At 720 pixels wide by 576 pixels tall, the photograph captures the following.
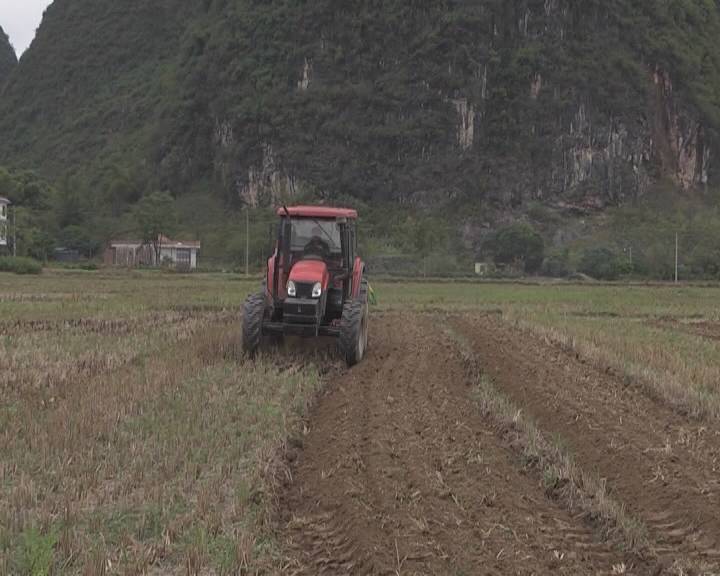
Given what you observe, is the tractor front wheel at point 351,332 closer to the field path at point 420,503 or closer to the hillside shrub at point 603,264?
the field path at point 420,503

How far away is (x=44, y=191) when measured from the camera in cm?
8338

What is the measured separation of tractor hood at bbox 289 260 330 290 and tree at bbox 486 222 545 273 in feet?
195

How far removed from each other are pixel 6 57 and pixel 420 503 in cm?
19378

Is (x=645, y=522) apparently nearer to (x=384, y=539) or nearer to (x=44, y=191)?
(x=384, y=539)

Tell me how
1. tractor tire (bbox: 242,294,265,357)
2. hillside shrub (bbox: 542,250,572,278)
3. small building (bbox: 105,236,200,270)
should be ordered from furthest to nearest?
small building (bbox: 105,236,200,270)
hillside shrub (bbox: 542,250,572,278)
tractor tire (bbox: 242,294,265,357)

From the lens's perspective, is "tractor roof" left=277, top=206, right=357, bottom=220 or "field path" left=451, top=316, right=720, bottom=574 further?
"tractor roof" left=277, top=206, right=357, bottom=220

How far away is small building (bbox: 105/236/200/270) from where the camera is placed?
232 ft

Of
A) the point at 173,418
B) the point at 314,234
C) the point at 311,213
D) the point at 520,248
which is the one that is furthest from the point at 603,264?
the point at 173,418

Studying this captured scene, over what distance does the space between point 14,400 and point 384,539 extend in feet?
16.9

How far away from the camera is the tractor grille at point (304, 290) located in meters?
10.9

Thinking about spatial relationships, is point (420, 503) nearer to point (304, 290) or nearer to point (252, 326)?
point (304, 290)

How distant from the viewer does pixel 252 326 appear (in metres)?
11.0

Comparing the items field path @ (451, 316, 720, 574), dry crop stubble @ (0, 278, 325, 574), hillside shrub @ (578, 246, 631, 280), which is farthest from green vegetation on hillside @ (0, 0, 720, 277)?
dry crop stubble @ (0, 278, 325, 574)

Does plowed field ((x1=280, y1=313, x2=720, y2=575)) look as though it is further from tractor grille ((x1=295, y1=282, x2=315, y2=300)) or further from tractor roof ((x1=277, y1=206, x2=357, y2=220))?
tractor roof ((x1=277, y1=206, x2=357, y2=220))
